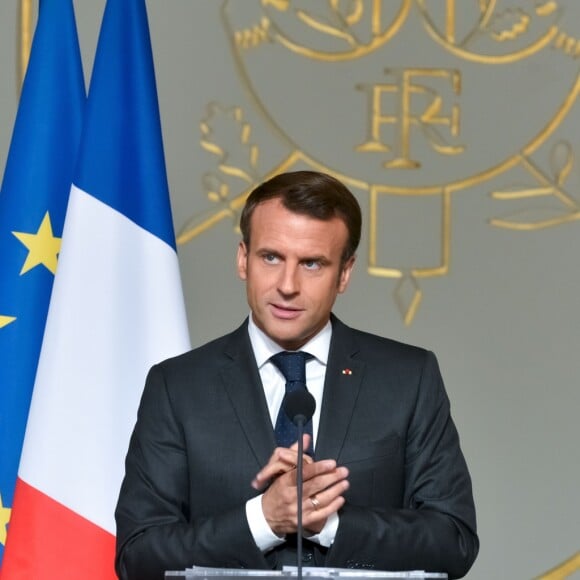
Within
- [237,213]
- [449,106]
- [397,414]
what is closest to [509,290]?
[449,106]

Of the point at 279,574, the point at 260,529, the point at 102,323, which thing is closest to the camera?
the point at 279,574

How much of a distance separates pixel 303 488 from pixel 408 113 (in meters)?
2.28

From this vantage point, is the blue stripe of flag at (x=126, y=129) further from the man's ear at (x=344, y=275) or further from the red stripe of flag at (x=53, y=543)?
the man's ear at (x=344, y=275)

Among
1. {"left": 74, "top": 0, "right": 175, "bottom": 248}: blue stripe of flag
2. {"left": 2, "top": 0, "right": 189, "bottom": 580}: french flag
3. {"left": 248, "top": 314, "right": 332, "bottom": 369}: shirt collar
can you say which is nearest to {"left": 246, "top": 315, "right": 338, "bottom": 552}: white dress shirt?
{"left": 248, "top": 314, "right": 332, "bottom": 369}: shirt collar

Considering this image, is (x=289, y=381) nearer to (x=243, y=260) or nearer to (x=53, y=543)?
(x=243, y=260)

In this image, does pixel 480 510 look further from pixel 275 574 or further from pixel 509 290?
pixel 275 574

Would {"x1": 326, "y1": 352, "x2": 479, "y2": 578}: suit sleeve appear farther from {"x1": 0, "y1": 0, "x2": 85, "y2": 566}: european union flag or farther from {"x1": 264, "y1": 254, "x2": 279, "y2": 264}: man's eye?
{"x1": 0, "y1": 0, "x2": 85, "y2": 566}: european union flag

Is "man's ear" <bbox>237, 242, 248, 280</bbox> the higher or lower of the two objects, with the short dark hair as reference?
lower

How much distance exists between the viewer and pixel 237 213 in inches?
161

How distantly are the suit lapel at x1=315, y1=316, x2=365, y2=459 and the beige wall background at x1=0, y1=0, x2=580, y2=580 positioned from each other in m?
1.65

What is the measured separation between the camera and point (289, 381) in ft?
7.70

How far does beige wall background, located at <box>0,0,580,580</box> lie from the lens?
4.08 meters

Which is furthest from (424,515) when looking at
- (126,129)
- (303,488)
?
(126,129)

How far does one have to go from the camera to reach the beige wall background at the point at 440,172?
13.4ft
